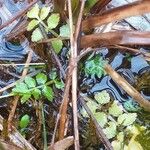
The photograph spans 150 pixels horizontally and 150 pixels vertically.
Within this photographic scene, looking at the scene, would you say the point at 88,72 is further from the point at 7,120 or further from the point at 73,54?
the point at 7,120

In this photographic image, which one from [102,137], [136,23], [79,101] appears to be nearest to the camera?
[102,137]

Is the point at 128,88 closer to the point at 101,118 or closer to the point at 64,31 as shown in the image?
the point at 101,118

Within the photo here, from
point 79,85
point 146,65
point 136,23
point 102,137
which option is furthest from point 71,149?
point 136,23

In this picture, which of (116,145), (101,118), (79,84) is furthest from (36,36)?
(116,145)

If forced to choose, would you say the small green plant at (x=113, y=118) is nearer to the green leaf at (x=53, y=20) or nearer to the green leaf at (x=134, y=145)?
the green leaf at (x=134, y=145)

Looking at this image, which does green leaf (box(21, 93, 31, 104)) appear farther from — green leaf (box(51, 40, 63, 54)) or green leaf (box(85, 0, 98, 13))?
green leaf (box(85, 0, 98, 13))
